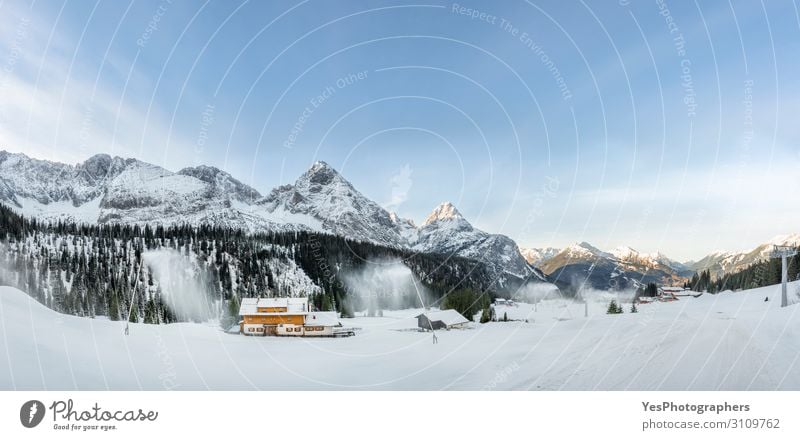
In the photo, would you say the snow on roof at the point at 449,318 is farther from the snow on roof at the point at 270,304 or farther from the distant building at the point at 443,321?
the snow on roof at the point at 270,304

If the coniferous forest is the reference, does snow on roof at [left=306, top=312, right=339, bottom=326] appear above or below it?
below

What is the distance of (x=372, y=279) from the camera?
274ft

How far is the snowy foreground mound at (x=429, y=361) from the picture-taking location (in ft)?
31.4

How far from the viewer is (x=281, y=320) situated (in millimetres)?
30453

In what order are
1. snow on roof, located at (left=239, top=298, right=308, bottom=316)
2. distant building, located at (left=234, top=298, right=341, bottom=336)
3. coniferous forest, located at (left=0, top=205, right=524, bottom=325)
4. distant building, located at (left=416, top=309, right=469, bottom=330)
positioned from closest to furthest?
distant building, located at (left=234, top=298, right=341, bottom=336) → snow on roof, located at (left=239, top=298, right=308, bottom=316) → distant building, located at (left=416, top=309, right=469, bottom=330) → coniferous forest, located at (left=0, top=205, right=524, bottom=325)

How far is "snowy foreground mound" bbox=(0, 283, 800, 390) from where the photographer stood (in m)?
9.59

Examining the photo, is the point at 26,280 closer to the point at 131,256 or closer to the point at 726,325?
the point at 131,256
